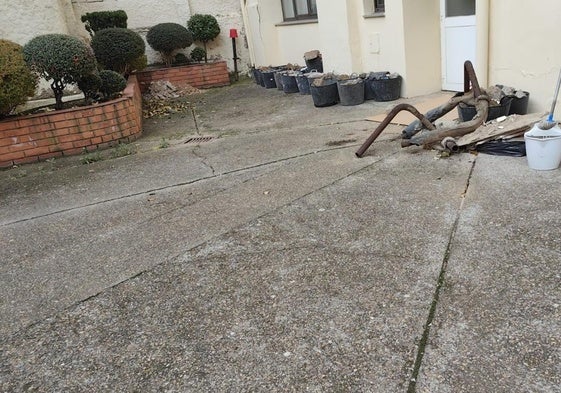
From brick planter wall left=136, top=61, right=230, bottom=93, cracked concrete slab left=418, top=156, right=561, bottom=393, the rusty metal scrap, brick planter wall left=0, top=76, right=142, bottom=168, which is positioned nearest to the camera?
cracked concrete slab left=418, top=156, right=561, bottom=393

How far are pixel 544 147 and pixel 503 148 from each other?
556mm

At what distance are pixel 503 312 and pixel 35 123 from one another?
5484 millimetres

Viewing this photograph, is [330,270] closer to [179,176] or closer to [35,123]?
[179,176]

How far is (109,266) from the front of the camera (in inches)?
118

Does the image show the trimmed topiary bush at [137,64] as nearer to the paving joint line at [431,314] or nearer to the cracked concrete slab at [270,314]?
the cracked concrete slab at [270,314]

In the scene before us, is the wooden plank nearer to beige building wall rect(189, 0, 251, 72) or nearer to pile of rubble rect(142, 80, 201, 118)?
pile of rubble rect(142, 80, 201, 118)

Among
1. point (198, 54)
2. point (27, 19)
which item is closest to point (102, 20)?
point (27, 19)

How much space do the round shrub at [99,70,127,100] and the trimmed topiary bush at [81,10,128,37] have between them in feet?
11.3

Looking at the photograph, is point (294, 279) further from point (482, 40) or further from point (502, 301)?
point (482, 40)

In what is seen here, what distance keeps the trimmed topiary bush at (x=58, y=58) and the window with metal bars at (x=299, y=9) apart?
498 centimetres

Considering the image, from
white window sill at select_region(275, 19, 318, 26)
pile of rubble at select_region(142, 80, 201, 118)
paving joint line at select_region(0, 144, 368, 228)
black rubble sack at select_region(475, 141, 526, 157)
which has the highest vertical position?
white window sill at select_region(275, 19, 318, 26)

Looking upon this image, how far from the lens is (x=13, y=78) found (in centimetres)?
525

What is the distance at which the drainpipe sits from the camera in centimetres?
496

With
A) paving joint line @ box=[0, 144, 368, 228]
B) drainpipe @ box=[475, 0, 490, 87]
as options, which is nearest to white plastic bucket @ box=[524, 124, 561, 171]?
paving joint line @ box=[0, 144, 368, 228]
